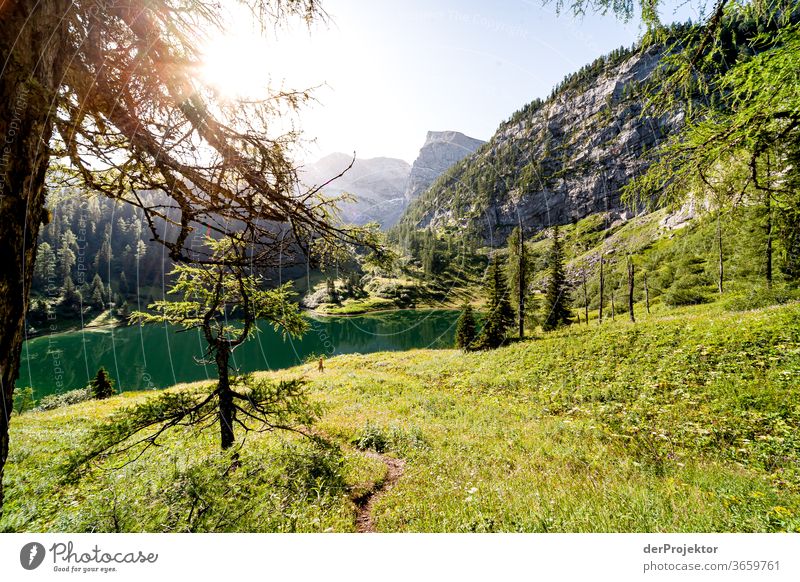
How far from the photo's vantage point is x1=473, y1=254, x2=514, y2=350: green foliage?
92.2 feet

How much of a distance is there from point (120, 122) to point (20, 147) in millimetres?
944

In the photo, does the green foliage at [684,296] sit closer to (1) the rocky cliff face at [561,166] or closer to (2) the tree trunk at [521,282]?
(2) the tree trunk at [521,282]

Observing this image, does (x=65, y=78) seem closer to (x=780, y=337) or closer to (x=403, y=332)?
(x=780, y=337)

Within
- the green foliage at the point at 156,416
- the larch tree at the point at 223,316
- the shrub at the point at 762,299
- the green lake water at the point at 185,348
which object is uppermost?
the larch tree at the point at 223,316

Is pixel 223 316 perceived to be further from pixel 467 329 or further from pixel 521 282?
pixel 521 282

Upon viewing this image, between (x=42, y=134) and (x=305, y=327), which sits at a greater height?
(x=42, y=134)

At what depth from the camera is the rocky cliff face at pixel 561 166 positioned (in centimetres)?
12006

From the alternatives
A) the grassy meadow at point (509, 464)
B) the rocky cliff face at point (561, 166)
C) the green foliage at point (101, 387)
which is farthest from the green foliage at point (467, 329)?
the rocky cliff face at point (561, 166)

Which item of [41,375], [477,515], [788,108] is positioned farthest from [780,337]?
[41,375]

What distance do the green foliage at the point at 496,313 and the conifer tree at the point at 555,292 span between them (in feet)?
27.4

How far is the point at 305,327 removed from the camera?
21.3ft
